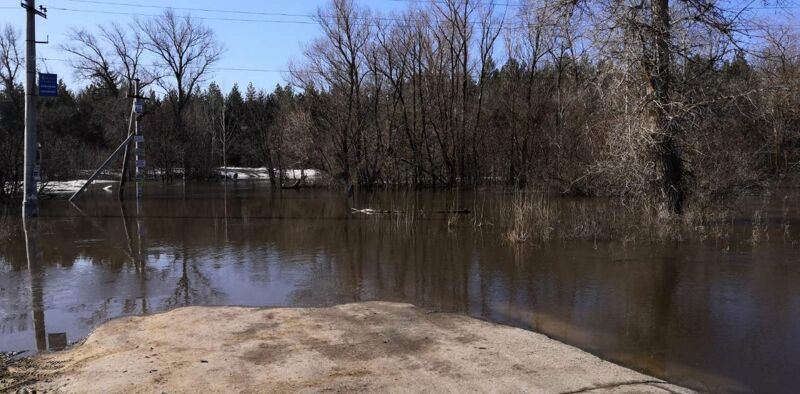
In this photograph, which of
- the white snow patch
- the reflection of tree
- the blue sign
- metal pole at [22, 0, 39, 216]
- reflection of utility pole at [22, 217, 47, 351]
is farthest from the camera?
the white snow patch

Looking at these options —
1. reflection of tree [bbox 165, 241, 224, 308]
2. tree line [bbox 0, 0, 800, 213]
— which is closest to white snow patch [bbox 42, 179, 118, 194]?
tree line [bbox 0, 0, 800, 213]

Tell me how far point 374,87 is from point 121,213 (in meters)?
20.2

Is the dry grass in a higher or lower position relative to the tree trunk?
lower

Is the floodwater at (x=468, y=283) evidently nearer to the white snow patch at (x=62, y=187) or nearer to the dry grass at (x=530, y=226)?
the dry grass at (x=530, y=226)

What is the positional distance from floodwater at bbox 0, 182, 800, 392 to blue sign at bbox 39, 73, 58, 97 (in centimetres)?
381

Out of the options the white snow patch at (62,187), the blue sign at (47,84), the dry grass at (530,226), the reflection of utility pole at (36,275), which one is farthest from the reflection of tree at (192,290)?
the white snow patch at (62,187)

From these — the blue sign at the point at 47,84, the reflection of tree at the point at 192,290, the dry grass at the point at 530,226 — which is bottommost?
the reflection of tree at the point at 192,290

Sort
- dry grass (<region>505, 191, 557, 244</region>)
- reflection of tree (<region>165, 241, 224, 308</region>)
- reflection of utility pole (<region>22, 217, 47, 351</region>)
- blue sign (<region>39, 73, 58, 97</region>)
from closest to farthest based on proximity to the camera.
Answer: reflection of utility pole (<region>22, 217, 47, 351</region>) < reflection of tree (<region>165, 241, 224, 308</region>) < dry grass (<region>505, 191, 557, 244</region>) < blue sign (<region>39, 73, 58, 97</region>)

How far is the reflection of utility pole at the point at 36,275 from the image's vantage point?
22.7 ft

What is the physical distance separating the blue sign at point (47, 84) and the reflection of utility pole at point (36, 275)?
358cm

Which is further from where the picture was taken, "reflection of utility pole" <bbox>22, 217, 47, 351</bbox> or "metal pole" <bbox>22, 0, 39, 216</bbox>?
"metal pole" <bbox>22, 0, 39, 216</bbox>

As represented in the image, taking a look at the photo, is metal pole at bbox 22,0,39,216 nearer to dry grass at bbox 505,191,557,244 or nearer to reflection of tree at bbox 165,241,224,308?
reflection of tree at bbox 165,241,224,308

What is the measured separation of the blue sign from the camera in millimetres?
16541

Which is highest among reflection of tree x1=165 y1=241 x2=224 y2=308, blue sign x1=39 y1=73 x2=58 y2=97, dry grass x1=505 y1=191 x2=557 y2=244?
blue sign x1=39 y1=73 x2=58 y2=97
